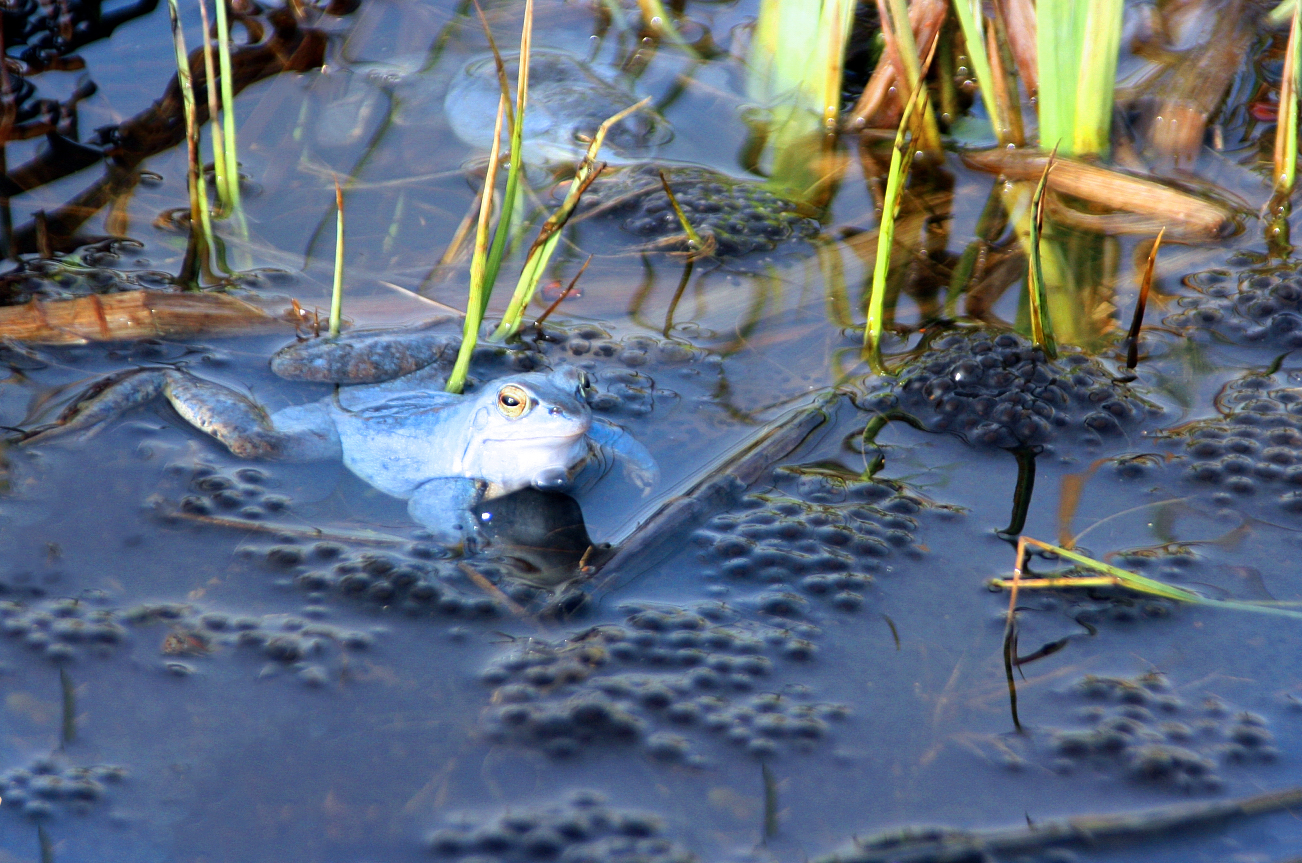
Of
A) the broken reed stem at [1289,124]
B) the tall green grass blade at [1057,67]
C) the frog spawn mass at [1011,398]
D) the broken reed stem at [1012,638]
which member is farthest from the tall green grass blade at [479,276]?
the broken reed stem at [1289,124]

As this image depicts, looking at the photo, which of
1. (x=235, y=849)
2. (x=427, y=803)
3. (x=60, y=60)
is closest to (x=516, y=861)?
(x=427, y=803)

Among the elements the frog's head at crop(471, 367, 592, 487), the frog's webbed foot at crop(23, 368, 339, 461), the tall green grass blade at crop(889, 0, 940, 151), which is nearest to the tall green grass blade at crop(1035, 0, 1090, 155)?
the tall green grass blade at crop(889, 0, 940, 151)

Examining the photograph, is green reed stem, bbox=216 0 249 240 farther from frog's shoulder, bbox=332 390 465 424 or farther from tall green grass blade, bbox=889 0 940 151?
tall green grass blade, bbox=889 0 940 151

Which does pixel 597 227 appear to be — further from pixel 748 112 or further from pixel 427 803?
pixel 427 803

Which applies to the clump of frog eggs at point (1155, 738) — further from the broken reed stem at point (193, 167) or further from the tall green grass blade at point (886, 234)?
the broken reed stem at point (193, 167)

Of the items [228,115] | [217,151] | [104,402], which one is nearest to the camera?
[104,402]

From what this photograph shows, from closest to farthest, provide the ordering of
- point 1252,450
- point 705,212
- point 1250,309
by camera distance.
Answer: point 1252,450 → point 1250,309 → point 705,212

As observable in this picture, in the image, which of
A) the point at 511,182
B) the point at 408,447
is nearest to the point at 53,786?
the point at 408,447

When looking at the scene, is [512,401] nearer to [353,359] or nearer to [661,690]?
[353,359]
